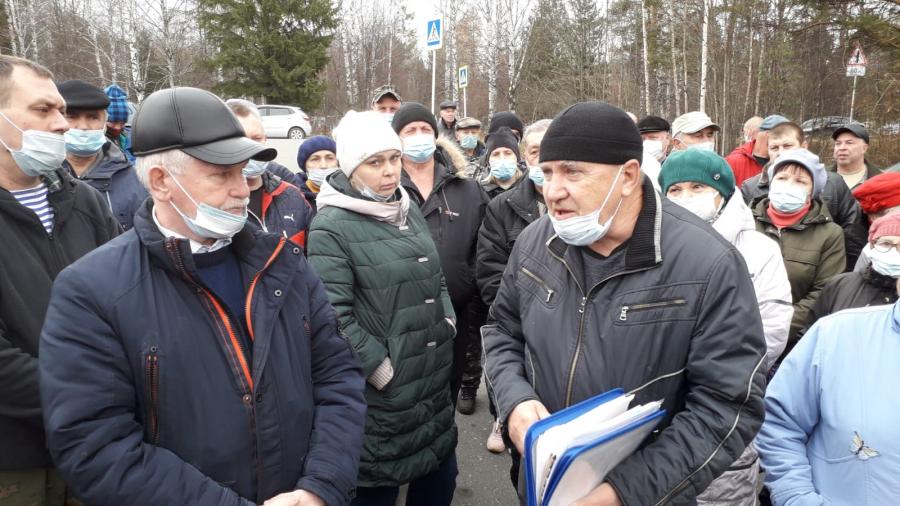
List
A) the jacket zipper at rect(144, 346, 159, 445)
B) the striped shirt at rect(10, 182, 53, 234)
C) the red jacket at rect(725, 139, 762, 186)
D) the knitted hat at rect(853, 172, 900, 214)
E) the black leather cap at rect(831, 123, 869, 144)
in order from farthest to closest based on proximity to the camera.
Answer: the red jacket at rect(725, 139, 762, 186) < the black leather cap at rect(831, 123, 869, 144) < the knitted hat at rect(853, 172, 900, 214) < the striped shirt at rect(10, 182, 53, 234) < the jacket zipper at rect(144, 346, 159, 445)

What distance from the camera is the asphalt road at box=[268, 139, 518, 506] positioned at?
3561 millimetres

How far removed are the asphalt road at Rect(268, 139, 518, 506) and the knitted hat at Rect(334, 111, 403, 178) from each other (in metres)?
2.18

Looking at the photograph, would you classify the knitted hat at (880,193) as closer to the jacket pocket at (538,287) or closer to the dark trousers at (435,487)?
the jacket pocket at (538,287)

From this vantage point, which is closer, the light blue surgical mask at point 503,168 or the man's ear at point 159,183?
the man's ear at point 159,183

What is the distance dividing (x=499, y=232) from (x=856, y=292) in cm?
207

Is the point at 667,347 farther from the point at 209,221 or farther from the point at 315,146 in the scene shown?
the point at 315,146

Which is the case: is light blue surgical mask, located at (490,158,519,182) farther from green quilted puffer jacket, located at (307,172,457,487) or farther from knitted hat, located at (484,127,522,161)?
green quilted puffer jacket, located at (307,172,457,487)

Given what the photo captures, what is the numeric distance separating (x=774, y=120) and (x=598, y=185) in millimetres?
Answer: 5448

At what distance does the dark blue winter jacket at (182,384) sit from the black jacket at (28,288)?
0.13 meters

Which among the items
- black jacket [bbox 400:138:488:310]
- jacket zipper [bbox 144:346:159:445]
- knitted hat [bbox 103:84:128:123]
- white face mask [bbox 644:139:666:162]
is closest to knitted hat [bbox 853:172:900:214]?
white face mask [bbox 644:139:666:162]

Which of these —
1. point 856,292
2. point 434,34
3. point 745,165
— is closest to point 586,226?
point 856,292

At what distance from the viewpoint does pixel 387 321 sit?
2.59 m

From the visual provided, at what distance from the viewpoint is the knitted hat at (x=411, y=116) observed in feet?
13.5

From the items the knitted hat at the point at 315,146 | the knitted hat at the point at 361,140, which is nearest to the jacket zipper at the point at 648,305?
the knitted hat at the point at 361,140
